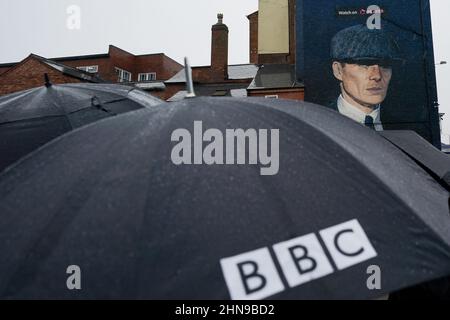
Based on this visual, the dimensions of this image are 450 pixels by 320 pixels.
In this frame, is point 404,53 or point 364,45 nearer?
point 364,45

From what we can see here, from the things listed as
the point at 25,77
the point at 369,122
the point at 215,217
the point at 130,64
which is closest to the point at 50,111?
the point at 215,217

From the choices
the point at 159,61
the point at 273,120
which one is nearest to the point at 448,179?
the point at 273,120

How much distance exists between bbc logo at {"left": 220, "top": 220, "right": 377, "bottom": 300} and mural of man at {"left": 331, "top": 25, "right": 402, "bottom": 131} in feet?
45.5

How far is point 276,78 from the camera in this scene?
56.4 ft

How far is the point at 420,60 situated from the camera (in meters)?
15.1

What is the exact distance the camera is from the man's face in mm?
14930

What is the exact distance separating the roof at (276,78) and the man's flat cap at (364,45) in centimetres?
188

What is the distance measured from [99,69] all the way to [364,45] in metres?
24.9

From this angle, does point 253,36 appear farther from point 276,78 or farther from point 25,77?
point 25,77

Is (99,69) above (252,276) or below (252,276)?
above

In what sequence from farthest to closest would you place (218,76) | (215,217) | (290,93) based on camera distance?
(218,76)
(290,93)
(215,217)

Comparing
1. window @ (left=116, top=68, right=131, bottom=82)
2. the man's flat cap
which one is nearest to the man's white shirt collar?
the man's flat cap

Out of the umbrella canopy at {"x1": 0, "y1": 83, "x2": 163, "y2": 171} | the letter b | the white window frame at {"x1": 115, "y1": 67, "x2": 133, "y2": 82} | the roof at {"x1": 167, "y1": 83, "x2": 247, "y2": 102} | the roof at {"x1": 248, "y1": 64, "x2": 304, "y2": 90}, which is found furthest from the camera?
the white window frame at {"x1": 115, "y1": 67, "x2": 133, "y2": 82}

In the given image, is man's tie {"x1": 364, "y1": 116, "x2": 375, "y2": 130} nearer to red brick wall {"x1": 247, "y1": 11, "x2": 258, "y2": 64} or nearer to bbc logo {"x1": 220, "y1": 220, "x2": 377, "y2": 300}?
bbc logo {"x1": 220, "y1": 220, "x2": 377, "y2": 300}
